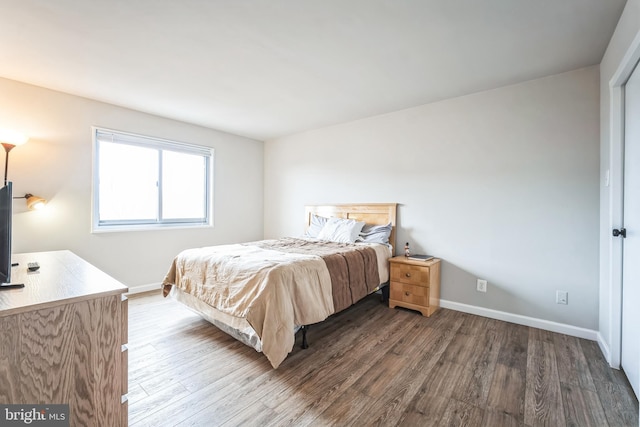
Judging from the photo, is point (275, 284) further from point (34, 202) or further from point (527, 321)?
point (34, 202)

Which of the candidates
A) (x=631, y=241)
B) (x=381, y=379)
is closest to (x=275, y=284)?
(x=381, y=379)

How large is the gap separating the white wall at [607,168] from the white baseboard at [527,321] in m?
0.14

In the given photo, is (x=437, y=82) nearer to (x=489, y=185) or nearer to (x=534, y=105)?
(x=534, y=105)

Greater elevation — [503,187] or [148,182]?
[148,182]

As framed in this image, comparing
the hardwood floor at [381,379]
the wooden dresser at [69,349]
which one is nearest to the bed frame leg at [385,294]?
the hardwood floor at [381,379]

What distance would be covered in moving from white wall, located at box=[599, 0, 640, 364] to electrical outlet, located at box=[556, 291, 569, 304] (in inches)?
9.7

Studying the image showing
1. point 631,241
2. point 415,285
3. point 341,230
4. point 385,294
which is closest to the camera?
point 631,241

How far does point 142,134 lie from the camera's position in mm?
3650

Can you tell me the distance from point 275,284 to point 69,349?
1.16 metres

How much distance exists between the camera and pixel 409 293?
9.97 ft

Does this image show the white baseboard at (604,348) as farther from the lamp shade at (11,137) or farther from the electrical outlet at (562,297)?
the lamp shade at (11,137)

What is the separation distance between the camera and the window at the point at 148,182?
11.3 feet

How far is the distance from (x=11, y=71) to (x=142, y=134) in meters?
1.23

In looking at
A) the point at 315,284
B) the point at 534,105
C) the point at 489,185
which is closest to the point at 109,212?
the point at 315,284
